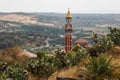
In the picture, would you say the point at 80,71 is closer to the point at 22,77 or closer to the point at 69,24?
the point at 22,77

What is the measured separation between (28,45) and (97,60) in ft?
578

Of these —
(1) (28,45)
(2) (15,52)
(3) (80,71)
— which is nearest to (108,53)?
(3) (80,71)

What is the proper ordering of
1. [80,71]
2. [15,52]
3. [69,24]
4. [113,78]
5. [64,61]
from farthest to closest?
1. [15,52]
2. [69,24]
3. [64,61]
4. [80,71]
5. [113,78]

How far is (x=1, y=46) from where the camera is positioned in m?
171

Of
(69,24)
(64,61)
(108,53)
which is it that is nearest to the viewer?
(108,53)

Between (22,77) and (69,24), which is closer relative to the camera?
(22,77)

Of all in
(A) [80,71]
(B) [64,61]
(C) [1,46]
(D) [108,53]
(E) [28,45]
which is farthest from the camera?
(E) [28,45]

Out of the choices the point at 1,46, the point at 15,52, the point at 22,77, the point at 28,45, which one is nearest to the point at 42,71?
the point at 22,77

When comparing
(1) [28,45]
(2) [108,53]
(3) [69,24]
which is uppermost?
(2) [108,53]

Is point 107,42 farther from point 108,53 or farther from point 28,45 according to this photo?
point 28,45

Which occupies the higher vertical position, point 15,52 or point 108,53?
point 108,53

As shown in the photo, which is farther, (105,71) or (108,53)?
(108,53)

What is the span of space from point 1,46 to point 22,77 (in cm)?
15135

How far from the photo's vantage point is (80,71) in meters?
15.1
